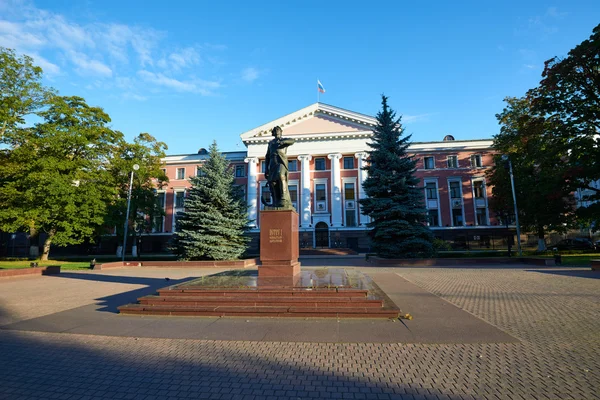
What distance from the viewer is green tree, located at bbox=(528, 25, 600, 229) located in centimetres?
1759

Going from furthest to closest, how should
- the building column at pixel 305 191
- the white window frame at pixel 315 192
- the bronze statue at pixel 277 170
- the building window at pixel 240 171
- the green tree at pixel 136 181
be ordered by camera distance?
the building window at pixel 240 171
the white window frame at pixel 315 192
the building column at pixel 305 191
the green tree at pixel 136 181
the bronze statue at pixel 277 170

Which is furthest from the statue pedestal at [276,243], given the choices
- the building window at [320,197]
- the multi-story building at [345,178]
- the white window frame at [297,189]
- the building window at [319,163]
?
the building window at [319,163]

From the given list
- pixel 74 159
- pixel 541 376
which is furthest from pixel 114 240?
pixel 541 376

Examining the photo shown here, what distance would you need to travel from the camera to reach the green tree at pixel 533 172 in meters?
19.9

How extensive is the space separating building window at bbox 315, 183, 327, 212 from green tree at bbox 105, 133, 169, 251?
60.5ft

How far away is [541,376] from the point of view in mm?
3844

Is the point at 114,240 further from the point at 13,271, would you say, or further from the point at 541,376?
the point at 541,376

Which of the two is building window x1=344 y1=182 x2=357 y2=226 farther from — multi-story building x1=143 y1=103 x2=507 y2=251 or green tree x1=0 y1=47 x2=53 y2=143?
green tree x1=0 y1=47 x2=53 y2=143

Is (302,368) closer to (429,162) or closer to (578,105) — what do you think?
(578,105)

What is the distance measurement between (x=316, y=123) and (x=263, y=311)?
37.7 m

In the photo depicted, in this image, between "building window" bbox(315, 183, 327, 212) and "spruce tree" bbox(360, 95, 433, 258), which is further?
"building window" bbox(315, 183, 327, 212)

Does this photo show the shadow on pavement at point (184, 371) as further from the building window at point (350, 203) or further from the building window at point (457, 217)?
the building window at point (457, 217)

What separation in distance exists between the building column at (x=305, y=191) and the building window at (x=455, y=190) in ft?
59.7

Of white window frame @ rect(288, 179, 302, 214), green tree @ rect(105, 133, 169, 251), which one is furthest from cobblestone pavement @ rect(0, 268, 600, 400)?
white window frame @ rect(288, 179, 302, 214)
